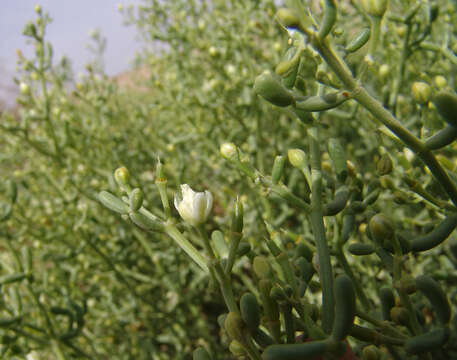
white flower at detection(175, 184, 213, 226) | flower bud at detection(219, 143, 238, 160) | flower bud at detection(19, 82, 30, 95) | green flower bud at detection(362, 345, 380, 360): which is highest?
flower bud at detection(19, 82, 30, 95)

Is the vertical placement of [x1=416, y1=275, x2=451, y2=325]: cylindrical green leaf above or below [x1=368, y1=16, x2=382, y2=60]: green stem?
below

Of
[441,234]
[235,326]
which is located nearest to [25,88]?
[235,326]

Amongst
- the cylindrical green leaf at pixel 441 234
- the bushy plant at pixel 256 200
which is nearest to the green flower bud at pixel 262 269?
the bushy plant at pixel 256 200

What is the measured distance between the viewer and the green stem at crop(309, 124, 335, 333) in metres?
0.45

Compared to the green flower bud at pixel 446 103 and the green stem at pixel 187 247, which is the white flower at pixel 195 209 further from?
the green flower bud at pixel 446 103

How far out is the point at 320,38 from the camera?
381 mm

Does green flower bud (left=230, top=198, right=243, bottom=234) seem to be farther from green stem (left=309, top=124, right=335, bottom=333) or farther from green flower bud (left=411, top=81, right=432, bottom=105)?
green flower bud (left=411, top=81, right=432, bottom=105)

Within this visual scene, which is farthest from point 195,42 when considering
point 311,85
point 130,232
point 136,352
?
point 136,352

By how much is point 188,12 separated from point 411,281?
7.53ft

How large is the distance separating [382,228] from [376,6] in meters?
0.28

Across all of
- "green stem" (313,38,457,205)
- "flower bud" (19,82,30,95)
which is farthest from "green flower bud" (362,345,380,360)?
"flower bud" (19,82,30,95)

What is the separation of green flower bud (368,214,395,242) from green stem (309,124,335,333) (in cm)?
7

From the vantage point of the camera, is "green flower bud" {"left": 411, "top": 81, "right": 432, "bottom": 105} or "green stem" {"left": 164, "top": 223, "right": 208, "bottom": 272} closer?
"green stem" {"left": 164, "top": 223, "right": 208, "bottom": 272}

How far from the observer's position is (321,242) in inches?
19.3
